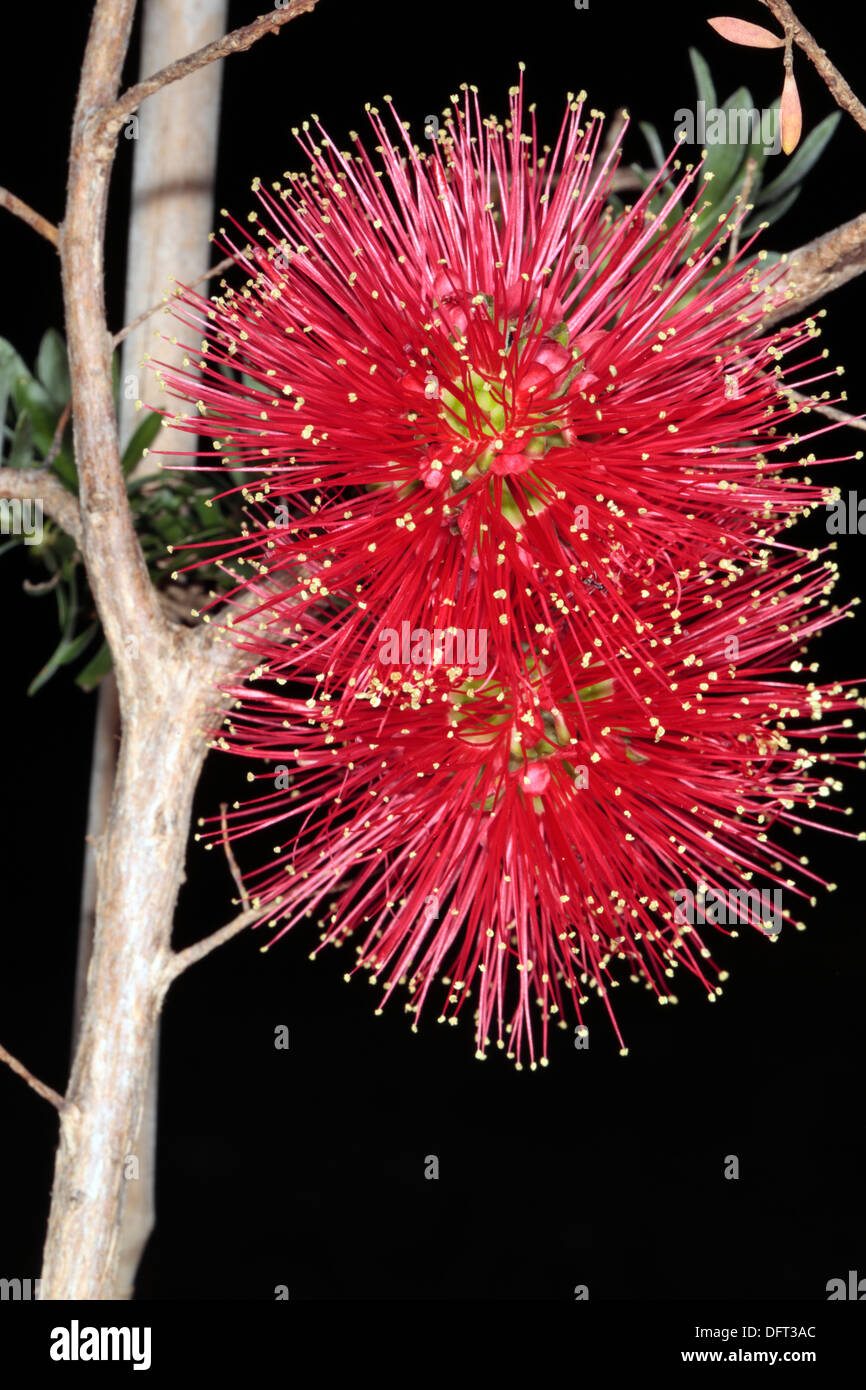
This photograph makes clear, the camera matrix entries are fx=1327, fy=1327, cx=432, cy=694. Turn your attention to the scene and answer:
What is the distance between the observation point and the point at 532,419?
807 mm

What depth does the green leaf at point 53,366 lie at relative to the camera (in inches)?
49.1

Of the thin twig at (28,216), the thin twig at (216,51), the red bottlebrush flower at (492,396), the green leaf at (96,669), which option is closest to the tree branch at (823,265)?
the red bottlebrush flower at (492,396)

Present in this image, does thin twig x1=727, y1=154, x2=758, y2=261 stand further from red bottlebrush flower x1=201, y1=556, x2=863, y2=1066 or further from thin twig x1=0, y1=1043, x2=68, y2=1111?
thin twig x1=0, y1=1043, x2=68, y2=1111

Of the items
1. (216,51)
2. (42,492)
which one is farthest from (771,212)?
(42,492)

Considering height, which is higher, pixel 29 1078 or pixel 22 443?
pixel 22 443

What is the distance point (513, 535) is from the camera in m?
0.81

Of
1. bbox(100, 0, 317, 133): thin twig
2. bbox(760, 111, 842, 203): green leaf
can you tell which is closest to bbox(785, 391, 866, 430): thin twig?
bbox(760, 111, 842, 203): green leaf

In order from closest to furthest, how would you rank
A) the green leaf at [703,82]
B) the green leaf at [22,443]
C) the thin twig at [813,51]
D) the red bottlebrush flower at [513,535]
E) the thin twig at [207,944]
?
the thin twig at [813,51], the red bottlebrush flower at [513,535], the thin twig at [207,944], the green leaf at [703,82], the green leaf at [22,443]

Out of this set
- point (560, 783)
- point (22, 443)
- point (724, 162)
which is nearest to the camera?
point (560, 783)

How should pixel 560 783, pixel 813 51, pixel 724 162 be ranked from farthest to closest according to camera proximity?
pixel 724 162 → pixel 560 783 → pixel 813 51

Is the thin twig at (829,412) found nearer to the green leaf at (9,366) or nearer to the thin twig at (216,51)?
the thin twig at (216,51)

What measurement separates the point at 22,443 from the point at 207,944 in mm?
510

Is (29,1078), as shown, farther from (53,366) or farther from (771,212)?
(771,212)

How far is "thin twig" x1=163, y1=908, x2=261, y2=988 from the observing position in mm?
938
